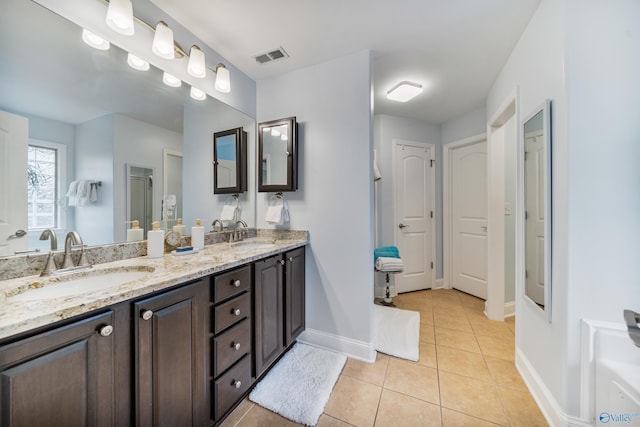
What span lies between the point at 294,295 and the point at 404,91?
2238 millimetres

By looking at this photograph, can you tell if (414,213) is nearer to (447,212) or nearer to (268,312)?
(447,212)

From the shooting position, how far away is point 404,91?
2363 mm

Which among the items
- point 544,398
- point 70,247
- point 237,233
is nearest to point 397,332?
point 544,398

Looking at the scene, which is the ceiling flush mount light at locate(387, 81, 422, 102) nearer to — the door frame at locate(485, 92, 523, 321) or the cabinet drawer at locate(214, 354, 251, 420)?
the door frame at locate(485, 92, 523, 321)

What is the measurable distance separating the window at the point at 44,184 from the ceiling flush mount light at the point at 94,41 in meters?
0.57

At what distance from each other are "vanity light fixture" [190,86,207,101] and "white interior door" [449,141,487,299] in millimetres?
3249

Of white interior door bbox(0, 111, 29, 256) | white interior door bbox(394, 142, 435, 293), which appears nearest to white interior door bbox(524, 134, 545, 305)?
white interior door bbox(394, 142, 435, 293)

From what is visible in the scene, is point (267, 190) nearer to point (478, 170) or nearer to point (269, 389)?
point (269, 389)

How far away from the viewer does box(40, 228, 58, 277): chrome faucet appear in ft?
3.28

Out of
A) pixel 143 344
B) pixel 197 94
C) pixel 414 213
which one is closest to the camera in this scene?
pixel 143 344

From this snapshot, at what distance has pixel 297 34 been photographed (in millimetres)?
1687

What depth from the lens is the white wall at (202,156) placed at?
5.71 ft

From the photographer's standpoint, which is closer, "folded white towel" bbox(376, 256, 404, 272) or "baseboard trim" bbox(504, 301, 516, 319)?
"baseboard trim" bbox(504, 301, 516, 319)

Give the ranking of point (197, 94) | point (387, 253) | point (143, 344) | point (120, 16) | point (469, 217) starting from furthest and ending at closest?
point (469, 217) → point (387, 253) → point (197, 94) → point (120, 16) → point (143, 344)
